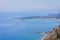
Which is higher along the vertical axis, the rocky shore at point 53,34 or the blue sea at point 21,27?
the blue sea at point 21,27

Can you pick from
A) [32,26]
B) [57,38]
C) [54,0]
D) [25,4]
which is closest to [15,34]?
[32,26]

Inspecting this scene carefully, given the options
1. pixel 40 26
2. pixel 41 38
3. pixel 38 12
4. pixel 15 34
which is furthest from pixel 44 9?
pixel 15 34

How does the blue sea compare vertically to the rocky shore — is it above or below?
above

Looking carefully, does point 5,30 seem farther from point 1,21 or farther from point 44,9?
point 44,9

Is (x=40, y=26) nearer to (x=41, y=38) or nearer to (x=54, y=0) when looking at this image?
(x=41, y=38)

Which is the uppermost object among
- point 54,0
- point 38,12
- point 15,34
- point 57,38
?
point 54,0

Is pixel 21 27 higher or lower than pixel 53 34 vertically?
higher

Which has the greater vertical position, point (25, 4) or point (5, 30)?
point (25, 4)
